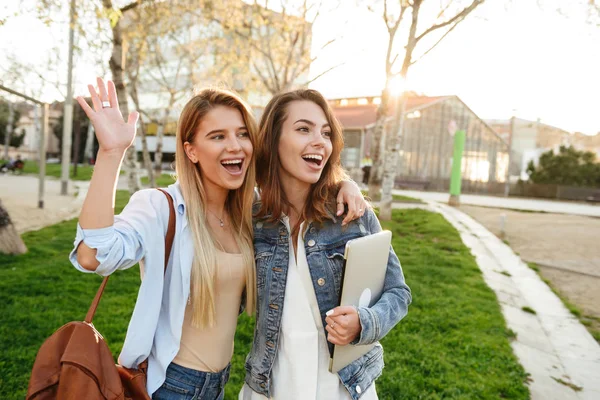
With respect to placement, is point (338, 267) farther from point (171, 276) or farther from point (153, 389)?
point (153, 389)

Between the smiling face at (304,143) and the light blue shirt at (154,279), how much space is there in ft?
1.83

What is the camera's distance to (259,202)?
2213 millimetres

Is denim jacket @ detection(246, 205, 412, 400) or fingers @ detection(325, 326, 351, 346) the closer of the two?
fingers @ detection(325, 326, 351, 346)

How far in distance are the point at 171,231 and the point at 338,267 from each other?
710mm

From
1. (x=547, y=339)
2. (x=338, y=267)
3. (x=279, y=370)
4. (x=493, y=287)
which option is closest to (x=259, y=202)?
(x=338, y=267)

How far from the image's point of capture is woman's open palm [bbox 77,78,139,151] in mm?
1485

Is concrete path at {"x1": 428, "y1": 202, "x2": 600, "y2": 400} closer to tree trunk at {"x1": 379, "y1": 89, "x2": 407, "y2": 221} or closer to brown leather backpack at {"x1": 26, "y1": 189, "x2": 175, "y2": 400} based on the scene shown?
brown leather backpack at {"x1": 26, "y1": 189, "x2": 175, "y2": 400}

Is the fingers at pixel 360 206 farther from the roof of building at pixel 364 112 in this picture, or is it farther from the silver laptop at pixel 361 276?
the roof of building at pixel 364 112

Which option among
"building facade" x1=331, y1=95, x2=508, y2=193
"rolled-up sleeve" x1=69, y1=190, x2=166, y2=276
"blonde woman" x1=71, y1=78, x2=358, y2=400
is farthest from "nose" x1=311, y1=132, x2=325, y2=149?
"building facade" x1=331, y1=95, x2=508, y2=193

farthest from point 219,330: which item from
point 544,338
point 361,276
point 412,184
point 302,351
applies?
point 412,184

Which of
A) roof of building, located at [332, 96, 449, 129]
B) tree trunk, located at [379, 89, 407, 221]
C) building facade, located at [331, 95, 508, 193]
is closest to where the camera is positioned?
tree trunk, located at [379, 89, 407, 221]

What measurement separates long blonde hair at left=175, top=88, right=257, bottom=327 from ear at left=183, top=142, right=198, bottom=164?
0.05 ft

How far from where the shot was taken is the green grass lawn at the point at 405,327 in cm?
373

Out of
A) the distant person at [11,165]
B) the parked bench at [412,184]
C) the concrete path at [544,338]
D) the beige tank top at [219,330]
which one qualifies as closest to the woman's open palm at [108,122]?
the beige tank top at [219,330]
